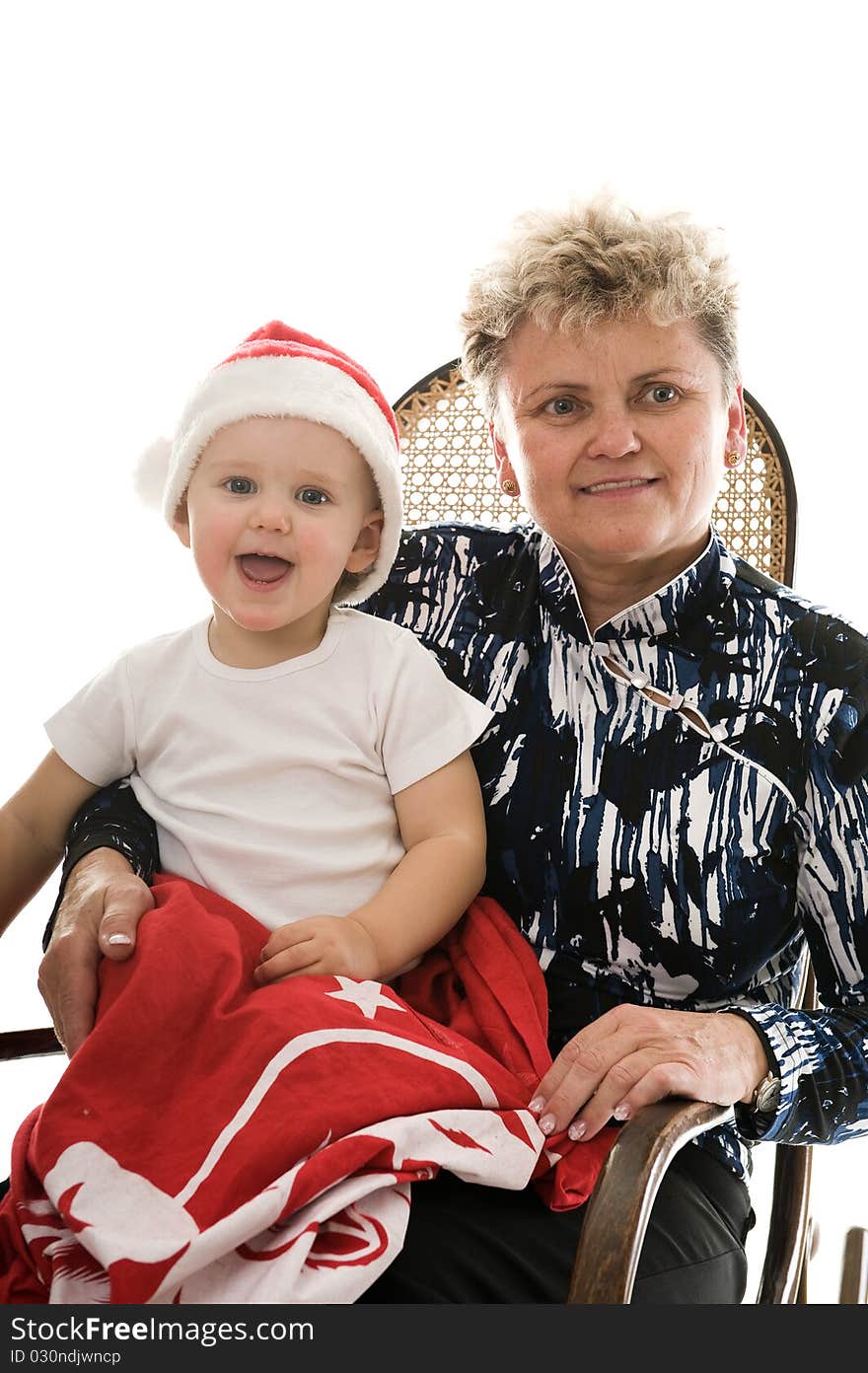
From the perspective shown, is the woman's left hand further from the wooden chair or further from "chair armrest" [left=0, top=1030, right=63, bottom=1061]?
"chair armrest" [left=0, top=1030, right=63, bottom=1061]

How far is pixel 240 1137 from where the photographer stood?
1016 mm

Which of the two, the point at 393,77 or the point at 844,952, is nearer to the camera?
the point at 844,952

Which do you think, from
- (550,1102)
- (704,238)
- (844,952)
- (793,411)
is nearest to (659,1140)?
(550,1102)

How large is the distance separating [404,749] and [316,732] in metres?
0.10

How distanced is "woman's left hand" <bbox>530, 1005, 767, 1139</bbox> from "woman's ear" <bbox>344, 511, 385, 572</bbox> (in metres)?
0.56

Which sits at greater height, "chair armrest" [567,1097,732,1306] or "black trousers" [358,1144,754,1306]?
"chair armrest" [567,1097,732,1306]

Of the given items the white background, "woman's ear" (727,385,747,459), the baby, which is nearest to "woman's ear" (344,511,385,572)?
the baby

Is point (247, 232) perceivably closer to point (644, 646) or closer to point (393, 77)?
point (393, 77)

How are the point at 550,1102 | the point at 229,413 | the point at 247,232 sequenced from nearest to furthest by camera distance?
the point at 550,1102 → the point at 229,413 → the point at 247,232

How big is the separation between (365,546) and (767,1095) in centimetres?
71

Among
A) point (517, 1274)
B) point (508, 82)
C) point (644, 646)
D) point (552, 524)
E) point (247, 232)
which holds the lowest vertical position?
point (517, 1274)

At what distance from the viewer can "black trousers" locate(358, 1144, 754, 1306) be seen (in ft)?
3.52

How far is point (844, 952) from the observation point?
1348mm

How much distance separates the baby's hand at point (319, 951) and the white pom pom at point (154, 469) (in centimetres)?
56
